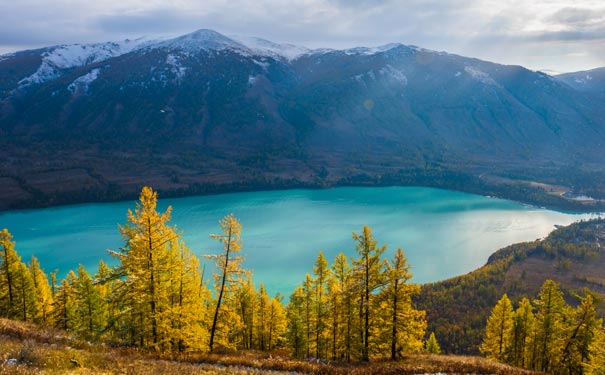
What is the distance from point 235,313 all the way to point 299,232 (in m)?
111

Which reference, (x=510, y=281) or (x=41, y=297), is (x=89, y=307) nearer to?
(x=41, y=297)

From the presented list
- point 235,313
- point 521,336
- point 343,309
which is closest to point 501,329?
point 521,336

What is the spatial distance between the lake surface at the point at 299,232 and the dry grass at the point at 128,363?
6619 centimetres

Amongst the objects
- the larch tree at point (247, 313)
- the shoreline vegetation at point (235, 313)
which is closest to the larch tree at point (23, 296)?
the shoreline vegetation at point (235, 313)

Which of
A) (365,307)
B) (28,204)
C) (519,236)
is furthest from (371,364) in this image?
(28,204)

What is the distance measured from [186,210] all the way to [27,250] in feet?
228

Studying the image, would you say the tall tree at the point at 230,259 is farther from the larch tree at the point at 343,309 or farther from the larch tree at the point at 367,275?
the larch tree at the point at 367,275

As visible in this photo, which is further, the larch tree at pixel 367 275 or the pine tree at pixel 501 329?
the pine tree at pixel 501 329

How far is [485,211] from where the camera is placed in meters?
193

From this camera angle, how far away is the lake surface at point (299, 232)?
4417 inches

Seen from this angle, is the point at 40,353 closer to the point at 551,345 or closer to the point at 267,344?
Result: the point at 267,344

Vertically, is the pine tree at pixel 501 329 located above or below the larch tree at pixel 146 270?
below

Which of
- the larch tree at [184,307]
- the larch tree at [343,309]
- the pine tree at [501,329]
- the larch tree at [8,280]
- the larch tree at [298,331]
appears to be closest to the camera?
the larch tree at [184,307]

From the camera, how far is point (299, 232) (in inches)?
5694
